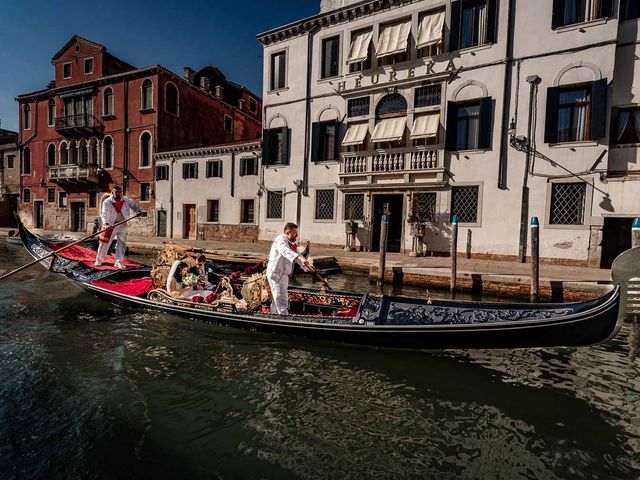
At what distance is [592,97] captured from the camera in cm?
1005

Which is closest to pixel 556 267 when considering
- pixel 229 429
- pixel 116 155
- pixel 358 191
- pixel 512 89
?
pixel 512 89

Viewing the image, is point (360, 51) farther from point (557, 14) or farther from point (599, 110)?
point (599, 110)

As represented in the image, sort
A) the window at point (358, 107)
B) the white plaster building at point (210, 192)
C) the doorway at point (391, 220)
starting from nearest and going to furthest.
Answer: the doorway at point (391, 220), the window at point (358, 107), the white plaster building at point (210, 192)

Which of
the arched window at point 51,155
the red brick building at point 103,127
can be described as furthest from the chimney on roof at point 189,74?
the arched window at point 51,155

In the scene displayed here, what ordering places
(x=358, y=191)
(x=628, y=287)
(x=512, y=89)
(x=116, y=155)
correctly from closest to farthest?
(x=628, y=287), (x=512, y=89), (x=358, y=191), (x=116, y=155)

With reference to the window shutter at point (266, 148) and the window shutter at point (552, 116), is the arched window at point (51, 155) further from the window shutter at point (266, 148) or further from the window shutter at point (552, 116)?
the window shutter at point (552, 116)

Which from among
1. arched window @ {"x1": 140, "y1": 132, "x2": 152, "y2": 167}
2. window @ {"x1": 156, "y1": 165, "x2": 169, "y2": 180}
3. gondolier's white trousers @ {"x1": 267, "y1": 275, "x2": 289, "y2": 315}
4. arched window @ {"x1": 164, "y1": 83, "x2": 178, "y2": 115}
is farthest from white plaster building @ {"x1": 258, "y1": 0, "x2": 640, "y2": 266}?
arched window @ {"x1": 140, "y1": 132, "x2": 152, "y2": 167}

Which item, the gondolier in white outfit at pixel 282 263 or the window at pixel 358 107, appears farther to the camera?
the window at pixel 358 107

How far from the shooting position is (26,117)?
83.4 feet

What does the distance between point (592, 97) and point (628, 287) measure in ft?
29.7

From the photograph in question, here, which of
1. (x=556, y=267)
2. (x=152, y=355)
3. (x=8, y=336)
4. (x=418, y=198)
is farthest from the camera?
(x=418, y=198)

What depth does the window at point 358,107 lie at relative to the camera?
14.0 m

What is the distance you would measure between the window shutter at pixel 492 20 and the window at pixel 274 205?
372 inches

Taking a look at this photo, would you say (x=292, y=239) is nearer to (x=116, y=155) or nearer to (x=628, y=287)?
(x=628, y=287)
